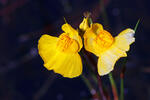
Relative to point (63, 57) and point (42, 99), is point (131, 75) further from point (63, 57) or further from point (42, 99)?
point (63, 57)

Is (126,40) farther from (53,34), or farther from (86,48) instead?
(53,34)

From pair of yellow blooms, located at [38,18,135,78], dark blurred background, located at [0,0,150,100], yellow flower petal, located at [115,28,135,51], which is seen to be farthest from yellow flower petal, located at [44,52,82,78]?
dark blurred background, located at [0,0,150,100]

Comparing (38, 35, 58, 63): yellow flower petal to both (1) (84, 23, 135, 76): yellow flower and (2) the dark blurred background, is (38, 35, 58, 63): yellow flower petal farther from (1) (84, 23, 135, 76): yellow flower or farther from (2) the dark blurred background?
(2) the dark blurred background

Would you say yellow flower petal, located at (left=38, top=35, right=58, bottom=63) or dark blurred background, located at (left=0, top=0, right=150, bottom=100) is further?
dark blurred background, located at (left=0, top=0, right=150, bottom=100)

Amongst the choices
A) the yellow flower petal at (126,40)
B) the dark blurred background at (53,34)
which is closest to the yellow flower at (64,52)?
the yellow flower petal at (126,40)

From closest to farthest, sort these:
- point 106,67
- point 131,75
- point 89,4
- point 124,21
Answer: point 106,67, point 131,75, point 124,21, point 89,4

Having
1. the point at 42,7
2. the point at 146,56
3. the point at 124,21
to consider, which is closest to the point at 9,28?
the point at 42,7

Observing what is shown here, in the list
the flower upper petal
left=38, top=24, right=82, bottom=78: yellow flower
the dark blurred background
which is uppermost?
the flower upper petal
